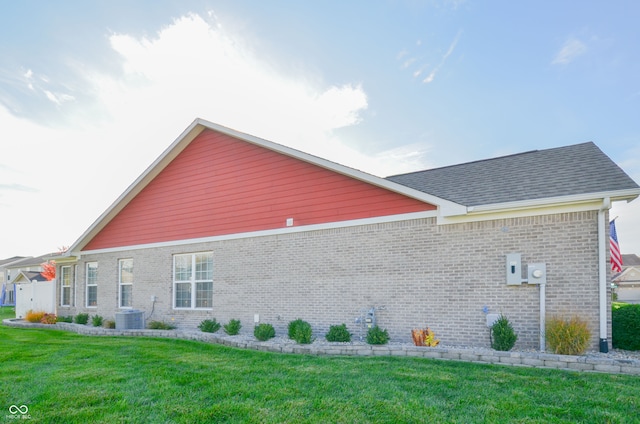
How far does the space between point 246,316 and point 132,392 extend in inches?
242

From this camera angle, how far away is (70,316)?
1722 centimetres

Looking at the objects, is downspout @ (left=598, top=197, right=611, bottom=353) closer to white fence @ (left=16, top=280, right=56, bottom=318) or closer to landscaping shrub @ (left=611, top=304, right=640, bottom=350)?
landscaping shrub @ (left=611, top=304, right=640, bottom=350)

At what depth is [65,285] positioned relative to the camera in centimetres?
1842

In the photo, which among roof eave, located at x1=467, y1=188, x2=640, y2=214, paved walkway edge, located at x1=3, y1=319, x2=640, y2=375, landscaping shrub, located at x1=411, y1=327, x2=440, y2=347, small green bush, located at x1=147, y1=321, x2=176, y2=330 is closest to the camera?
paved walkway edge, located at x1=3, y1=319, x2=640, y2=375

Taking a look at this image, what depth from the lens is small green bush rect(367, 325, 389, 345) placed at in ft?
28.3

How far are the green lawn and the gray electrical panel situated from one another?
6.38 ft

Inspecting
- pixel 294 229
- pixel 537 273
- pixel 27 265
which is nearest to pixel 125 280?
pixel 294 229

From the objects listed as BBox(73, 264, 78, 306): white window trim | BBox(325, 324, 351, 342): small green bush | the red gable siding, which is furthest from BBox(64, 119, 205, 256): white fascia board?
BBox(325, 324, 351, 342): small green bush

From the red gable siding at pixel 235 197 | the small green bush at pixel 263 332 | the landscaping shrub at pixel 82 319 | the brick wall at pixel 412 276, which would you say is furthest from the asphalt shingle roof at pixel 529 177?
the landscaping shrub at pixel 82 319

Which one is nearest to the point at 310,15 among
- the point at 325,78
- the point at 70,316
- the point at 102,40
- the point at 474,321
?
the point at 325,78

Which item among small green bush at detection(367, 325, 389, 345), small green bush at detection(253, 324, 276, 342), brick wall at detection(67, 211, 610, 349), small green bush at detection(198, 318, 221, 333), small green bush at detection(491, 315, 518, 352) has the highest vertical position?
brick wall at detection(67, 211, 610, 349)

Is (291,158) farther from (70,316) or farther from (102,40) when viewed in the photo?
(70,316)

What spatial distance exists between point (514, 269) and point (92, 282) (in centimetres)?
1587

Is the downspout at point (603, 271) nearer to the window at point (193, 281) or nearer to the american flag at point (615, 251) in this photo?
the american flag at point (615, 251)
